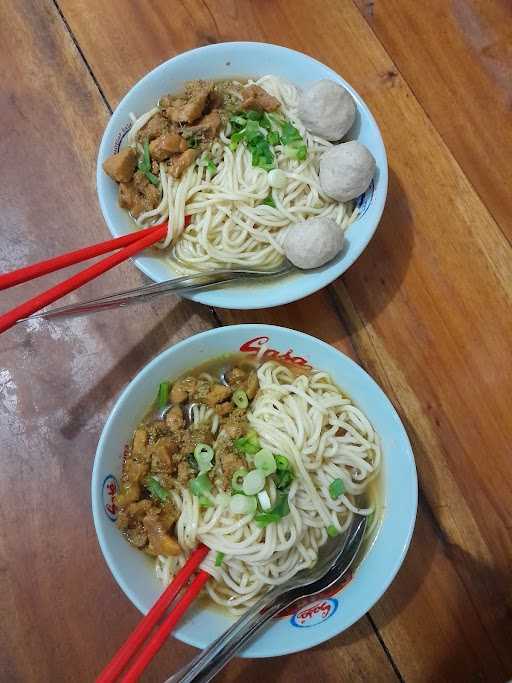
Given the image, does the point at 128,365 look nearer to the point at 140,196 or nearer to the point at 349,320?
the point at 140,196

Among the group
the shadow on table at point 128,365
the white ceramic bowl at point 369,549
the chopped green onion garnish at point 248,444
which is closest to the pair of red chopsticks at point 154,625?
the white ceramic bowl at point 369,549

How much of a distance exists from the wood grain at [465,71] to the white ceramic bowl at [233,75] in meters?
0.42

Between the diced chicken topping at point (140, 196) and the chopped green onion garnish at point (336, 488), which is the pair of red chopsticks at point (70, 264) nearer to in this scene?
the diced chicken topping at point (140, 196)

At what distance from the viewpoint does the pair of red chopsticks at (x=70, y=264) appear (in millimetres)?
1325

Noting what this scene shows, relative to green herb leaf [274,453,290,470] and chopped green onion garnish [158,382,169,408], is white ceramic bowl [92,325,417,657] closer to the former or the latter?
chopped green onion garnish [158,382,169,408]

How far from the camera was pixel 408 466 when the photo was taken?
158cm

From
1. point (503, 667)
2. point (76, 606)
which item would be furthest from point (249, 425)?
point (503, 667)

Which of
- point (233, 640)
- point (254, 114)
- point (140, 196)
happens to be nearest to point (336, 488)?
point (233, 640)

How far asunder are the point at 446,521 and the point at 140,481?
0.96 m

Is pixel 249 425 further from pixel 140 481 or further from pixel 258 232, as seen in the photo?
pixel 258 232

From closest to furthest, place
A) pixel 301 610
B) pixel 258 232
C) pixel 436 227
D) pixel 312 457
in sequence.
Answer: pixel 301 610 → pixel 312 457 → pixel 258 232 → pixel 436 227

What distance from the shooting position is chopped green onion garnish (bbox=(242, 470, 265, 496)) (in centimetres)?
157

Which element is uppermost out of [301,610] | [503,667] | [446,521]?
[301,610]

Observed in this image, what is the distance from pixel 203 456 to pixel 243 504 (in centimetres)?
17
